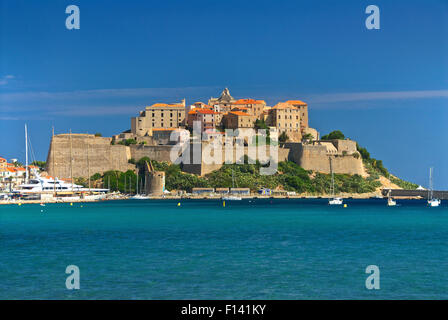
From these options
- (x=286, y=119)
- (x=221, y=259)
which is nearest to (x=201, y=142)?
(x=286, y=119)

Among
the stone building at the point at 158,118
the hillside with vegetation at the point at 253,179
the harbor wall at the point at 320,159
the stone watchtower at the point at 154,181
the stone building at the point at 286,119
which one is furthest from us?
the stone building at the point at 286,119

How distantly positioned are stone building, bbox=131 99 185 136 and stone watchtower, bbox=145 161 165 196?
606cm

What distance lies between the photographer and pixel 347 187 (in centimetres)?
5722

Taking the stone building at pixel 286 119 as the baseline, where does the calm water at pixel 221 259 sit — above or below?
below

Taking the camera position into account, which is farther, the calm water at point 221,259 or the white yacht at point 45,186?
the white yacht at point 45,186

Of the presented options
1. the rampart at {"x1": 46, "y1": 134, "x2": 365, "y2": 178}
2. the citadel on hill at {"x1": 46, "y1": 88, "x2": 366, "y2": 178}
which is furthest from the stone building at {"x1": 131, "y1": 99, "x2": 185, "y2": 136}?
the rampart at {"x1": 46, "y1": 134, "x2": 365, "y2": 178}

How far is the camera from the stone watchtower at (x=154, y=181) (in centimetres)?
5172

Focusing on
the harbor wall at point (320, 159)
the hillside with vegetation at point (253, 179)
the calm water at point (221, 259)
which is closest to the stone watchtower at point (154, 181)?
the hillside with vegetation at point (253, 179)

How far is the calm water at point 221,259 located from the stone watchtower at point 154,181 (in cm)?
2317

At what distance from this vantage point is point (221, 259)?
16203 millimetres

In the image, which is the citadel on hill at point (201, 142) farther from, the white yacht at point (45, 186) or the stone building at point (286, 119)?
the white yacht at point (45, 186)

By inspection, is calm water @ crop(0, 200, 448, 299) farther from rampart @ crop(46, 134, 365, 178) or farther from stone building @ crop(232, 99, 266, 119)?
stone building @ crop(232, 99, 266, 119)

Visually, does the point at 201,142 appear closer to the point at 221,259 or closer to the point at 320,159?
the point at 320,159

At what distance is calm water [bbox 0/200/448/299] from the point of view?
12.1 m
